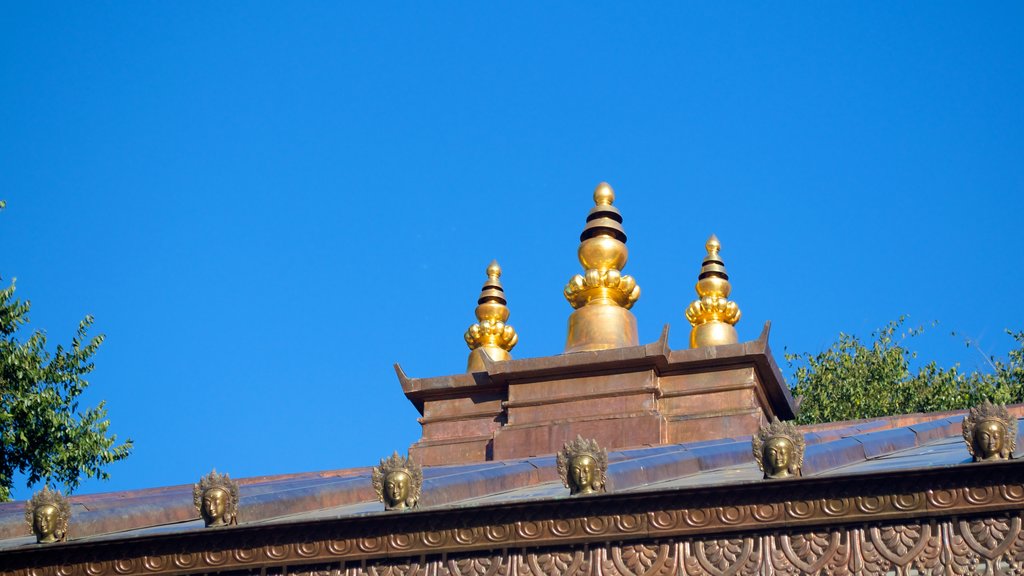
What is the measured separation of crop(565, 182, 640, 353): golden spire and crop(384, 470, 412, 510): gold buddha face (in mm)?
7645

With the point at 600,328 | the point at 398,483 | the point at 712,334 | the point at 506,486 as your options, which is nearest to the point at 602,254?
the point at 600,328

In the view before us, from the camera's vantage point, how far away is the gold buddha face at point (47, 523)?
937 cm

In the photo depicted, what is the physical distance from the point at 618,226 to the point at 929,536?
9.82 metres

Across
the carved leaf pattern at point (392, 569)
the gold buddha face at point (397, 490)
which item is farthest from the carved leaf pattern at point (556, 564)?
the gold buddha face at point (397, 490)

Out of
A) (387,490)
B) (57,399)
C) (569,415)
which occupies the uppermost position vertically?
(57,399)

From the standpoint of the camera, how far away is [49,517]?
9375 millimetres

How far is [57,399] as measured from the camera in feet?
69.2

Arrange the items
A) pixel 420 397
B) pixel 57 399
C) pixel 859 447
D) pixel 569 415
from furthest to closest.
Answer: pixel 57 399 < pixel 420 397 < pixel 569 415 < pixel 859 447

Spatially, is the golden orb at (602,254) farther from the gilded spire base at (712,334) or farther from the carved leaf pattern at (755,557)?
the carved leaf pattern at (755,557)

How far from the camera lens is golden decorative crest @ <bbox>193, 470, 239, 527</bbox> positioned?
29.8ft

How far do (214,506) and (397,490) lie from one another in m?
1.27

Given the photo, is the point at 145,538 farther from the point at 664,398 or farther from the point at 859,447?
the point at 664,398

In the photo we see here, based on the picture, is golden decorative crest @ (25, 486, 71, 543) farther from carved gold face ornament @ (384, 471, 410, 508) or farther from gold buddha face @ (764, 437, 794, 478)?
gold buddha face @ (764, 437, 794, 478)

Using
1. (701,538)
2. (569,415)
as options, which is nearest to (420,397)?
(569,415)
